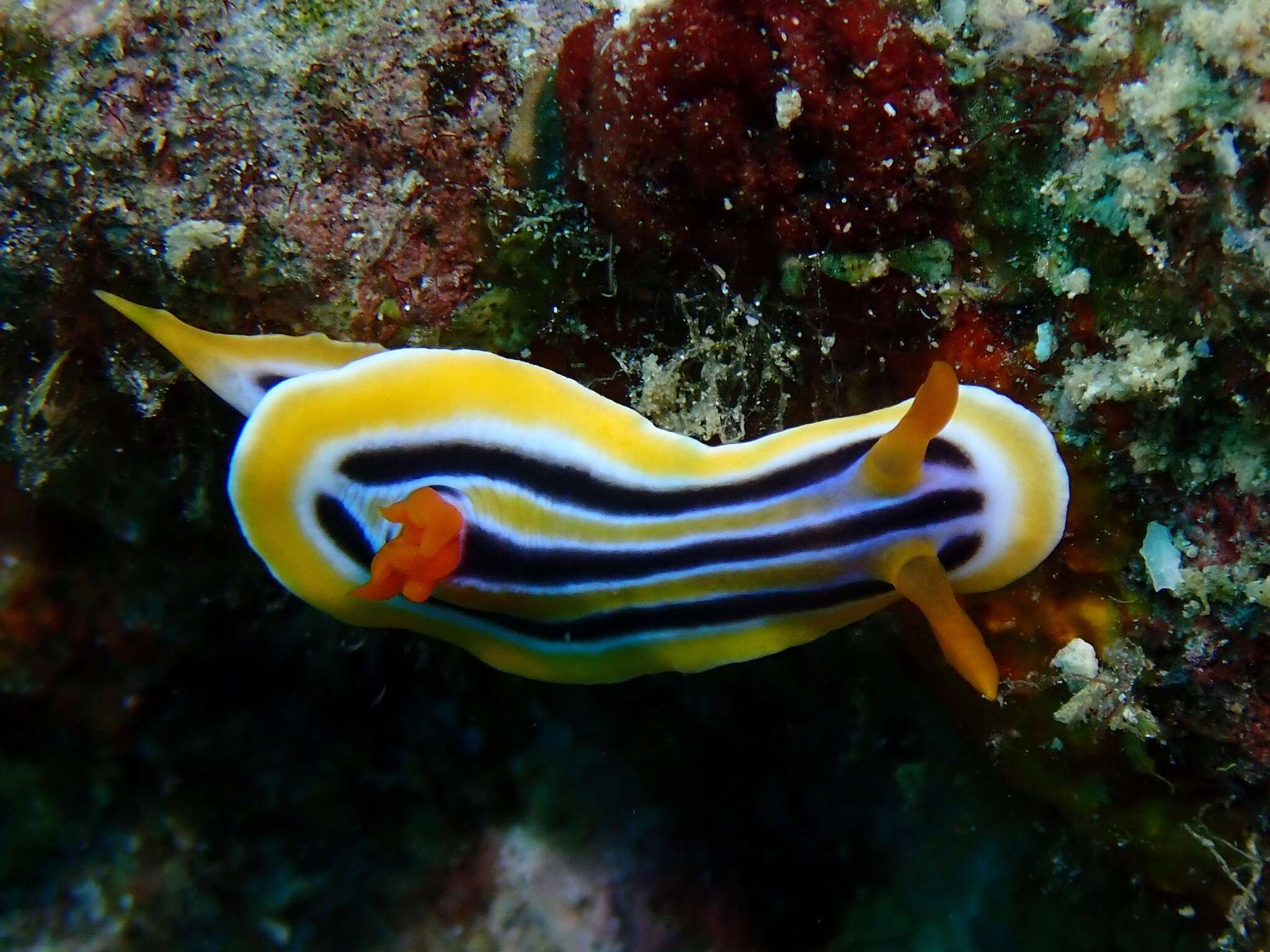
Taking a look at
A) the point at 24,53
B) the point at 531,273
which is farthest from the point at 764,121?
the point at 24,53

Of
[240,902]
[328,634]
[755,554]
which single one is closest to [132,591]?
[328,634]

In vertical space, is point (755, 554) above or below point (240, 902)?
above

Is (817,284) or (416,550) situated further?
(817,284)

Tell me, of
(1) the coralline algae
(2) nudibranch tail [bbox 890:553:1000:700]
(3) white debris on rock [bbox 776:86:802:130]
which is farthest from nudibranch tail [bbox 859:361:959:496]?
(3) white debris on rock [bbox 776:86:802:130]

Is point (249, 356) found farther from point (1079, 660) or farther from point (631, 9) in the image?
point (1079, 660)

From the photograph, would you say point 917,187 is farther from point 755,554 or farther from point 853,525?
point 755,554

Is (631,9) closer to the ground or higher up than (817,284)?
higher up
